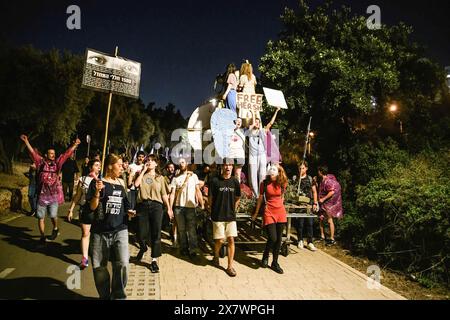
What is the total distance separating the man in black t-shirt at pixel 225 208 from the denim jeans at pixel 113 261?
2.12 metres

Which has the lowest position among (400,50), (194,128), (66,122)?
(194,128)

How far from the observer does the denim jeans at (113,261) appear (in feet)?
12.9

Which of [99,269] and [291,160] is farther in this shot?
[291,160]

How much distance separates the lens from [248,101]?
352 inches

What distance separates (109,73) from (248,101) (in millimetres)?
4195

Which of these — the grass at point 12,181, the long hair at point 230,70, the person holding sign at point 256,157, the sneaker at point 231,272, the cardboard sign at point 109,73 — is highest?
the long hair at point 230,70

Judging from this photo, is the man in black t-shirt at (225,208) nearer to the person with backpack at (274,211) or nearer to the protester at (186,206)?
the person with backpack at (274,211)

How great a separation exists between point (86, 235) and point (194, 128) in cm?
529

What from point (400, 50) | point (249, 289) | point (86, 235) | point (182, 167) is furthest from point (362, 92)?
point (86, 235)

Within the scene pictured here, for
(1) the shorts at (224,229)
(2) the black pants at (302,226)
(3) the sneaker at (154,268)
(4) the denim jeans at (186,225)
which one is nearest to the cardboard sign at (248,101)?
(2) the black pants at (302,226)

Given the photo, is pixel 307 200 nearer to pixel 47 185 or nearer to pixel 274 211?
pixel 274 211

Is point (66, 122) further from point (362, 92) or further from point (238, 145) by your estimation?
point (362, 92)

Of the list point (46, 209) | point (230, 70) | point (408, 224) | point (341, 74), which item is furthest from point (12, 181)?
point (408, 224)

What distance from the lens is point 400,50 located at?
1235 centimetres
